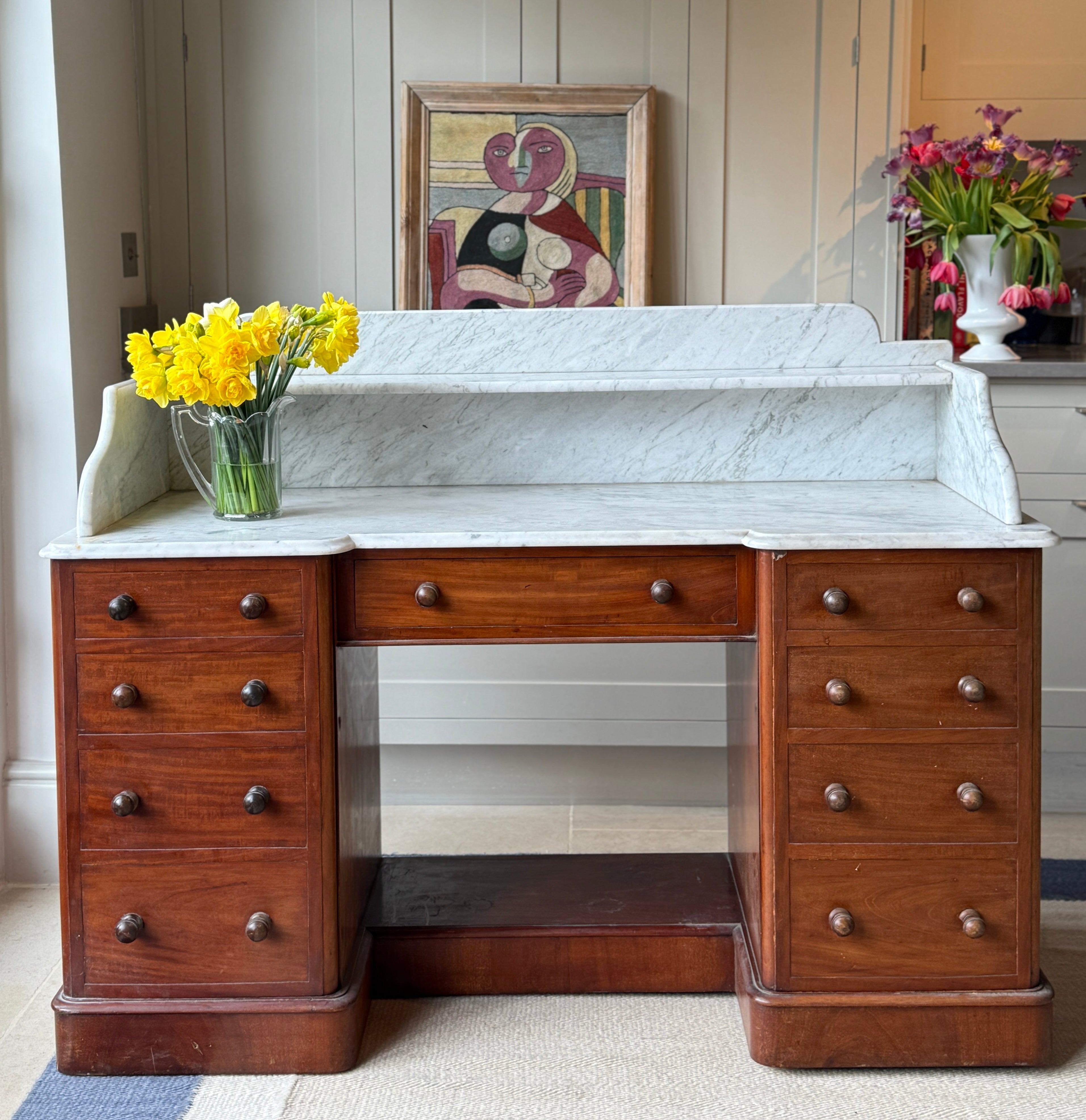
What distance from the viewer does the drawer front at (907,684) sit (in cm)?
179

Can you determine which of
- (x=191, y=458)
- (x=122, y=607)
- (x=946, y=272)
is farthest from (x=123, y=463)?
(x=946, y=272)

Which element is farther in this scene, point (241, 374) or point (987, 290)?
point (987, 290)

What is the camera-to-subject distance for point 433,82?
289cm

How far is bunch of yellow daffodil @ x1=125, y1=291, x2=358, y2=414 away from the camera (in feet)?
5.79

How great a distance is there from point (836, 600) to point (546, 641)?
1.38 feet

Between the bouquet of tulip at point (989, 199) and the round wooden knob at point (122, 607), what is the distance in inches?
78.8

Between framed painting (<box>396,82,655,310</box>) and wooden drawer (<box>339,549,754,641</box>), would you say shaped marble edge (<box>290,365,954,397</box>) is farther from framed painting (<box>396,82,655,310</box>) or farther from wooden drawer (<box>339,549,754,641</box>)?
framed painting (<box>396,82,655,310</box>)

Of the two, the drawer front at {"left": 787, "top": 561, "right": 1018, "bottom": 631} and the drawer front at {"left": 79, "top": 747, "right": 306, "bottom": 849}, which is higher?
the drawer front at {"left": 787, "top": 561, "right": 1018, "bottom": 631}

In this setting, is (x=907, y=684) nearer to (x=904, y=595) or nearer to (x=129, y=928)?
(x=904, y=595)

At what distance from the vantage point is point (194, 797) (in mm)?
1822

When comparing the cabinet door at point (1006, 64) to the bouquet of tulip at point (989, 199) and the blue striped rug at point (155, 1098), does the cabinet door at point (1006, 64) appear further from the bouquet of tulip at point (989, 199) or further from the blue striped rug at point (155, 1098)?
the blue striped rug at point (155, 1098)

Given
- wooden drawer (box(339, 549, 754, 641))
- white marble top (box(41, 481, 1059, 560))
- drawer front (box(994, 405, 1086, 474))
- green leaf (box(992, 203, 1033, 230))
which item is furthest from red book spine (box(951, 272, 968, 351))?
wooden drawer (box(339, 549, 754, 641))

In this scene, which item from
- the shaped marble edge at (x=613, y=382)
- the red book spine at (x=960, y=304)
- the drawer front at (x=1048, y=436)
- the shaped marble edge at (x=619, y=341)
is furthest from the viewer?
the red book spine at (x=960, y=304)

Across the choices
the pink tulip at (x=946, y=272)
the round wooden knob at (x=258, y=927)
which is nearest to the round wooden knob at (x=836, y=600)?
the round wooden knob at (x=258, y=927)
